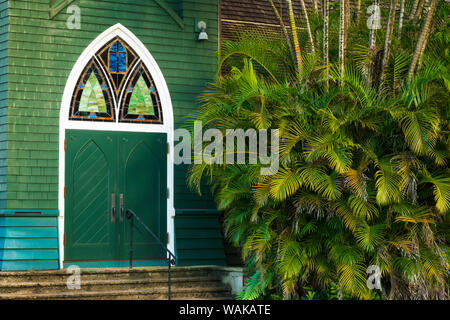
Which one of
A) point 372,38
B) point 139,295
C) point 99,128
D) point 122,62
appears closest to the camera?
point 139,295

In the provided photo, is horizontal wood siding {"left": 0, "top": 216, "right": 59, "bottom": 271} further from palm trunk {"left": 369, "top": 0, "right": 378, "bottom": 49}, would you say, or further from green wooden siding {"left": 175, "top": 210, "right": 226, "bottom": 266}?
palm trunk {"left": 369, "top": 0, "right": 378, "bottom": 49}

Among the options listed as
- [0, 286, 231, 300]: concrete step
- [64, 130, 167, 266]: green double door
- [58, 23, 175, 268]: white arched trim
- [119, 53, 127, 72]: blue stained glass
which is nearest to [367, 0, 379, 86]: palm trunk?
[58, 23, 175, 268]: white arched trim

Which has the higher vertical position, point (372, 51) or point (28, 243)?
point (372, 51)

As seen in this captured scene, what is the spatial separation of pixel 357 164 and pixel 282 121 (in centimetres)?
118

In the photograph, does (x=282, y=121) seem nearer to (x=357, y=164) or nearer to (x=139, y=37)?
(x=357, y=164)

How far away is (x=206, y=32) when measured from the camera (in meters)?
12.2

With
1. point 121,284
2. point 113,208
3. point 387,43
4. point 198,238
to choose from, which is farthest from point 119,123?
point 387,43

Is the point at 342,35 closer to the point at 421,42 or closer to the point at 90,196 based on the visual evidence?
the point at 421,42

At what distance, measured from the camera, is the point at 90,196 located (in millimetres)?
11211

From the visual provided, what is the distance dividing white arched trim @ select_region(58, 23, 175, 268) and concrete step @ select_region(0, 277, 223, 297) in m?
0.87

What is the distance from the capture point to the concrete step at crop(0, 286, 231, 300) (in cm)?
969

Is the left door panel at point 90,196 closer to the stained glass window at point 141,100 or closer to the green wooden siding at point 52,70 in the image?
the green wooden siding at point 52,70

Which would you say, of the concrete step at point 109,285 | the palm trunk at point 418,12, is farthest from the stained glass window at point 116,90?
the palm trunk at point 418,12

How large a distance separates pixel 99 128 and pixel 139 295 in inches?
114
